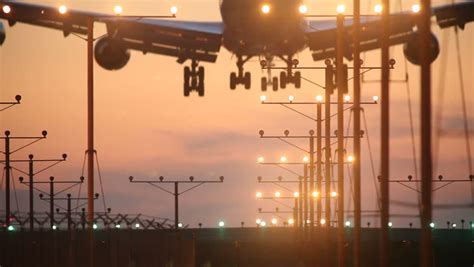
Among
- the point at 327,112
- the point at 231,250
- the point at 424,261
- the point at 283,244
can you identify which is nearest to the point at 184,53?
the point at 327,112

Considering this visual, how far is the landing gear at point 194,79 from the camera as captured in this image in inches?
2516

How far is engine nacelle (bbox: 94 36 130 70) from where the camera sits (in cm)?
6450

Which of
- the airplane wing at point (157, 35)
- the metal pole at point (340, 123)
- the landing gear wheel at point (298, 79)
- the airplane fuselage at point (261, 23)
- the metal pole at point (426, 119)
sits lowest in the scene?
the metal pole at point (426, 119)

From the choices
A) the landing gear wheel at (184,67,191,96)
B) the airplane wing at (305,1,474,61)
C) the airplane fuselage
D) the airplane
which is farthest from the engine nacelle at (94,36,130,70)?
the airplane wing at (305,1,474,61)

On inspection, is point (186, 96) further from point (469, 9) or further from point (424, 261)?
point (424, 261)

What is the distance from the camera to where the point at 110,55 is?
64688mm

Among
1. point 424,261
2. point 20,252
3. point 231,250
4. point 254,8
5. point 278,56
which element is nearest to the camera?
point 424,261

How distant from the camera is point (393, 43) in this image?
6644cm

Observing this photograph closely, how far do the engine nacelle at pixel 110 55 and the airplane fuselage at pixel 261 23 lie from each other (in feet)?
27.4

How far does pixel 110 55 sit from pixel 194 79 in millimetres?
4219

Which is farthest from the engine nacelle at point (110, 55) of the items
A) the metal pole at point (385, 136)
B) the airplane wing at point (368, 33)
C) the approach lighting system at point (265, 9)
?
the metal pole at point (385, 136)

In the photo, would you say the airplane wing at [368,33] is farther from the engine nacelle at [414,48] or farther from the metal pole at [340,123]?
the metal pole at [340,123]

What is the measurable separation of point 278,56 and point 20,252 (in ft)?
58.7

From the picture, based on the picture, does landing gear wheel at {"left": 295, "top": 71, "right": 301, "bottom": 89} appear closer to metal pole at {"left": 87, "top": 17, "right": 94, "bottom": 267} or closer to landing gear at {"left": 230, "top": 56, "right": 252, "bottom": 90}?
landing gear at {"left": 230, "top": 56, "right": 252, "bottom": 90}
